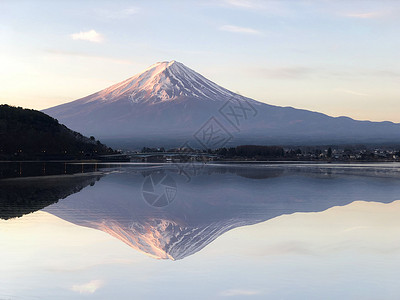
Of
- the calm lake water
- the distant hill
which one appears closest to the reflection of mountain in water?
the calm lake water

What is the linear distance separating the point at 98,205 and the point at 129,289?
1356 cm

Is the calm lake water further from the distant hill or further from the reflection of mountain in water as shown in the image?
the distant hill

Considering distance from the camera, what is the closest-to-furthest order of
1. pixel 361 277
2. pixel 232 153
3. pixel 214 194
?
pixel 361 277, pixel 214 194, pixel 232 153

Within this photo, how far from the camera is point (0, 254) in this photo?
1203 cm

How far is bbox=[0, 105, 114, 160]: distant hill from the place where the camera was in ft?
419

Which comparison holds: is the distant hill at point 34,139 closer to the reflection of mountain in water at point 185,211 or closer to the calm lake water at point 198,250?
the reflection of mountain in water at point 185,211

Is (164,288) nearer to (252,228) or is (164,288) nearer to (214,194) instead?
(252,228)

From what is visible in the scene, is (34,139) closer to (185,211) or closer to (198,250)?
(185,211)

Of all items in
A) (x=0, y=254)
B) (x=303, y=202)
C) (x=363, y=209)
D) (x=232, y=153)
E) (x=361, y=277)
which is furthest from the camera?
(x=232, y=153)

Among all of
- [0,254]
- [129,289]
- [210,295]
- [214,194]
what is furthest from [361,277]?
[214,194]

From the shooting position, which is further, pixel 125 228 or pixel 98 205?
pixel 98 205

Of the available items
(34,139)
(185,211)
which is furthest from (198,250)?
(34,139)

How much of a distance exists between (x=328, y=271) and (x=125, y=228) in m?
7.11

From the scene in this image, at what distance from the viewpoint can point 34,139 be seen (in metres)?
135
